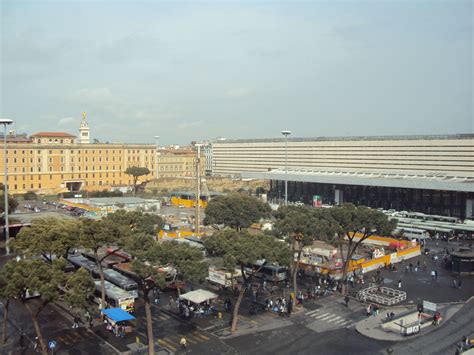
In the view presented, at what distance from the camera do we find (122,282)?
97.1 feet

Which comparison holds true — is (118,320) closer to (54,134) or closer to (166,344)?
(166,344)

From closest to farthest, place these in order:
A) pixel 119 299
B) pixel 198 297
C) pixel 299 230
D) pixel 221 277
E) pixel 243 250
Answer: pixel 243 250 → pixel 119 299 → pixel 198 297 → pixel 299 230 → pixel 221 277

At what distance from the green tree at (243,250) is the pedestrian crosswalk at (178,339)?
1847 millimetres

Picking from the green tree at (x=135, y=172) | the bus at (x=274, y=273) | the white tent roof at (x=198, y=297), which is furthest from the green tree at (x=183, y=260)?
the green tree at (x=135, y=172)

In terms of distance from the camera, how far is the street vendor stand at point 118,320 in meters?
24.3

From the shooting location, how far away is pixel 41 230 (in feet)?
95.1

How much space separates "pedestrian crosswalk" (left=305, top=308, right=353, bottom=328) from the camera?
25.6 metres

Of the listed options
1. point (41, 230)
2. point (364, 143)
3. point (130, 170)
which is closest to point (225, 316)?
point (41, 230)

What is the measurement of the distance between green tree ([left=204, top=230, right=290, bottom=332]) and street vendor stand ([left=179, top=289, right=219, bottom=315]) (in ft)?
9.52

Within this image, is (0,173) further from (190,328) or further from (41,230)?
(190,328)

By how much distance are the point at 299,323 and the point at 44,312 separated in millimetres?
15622

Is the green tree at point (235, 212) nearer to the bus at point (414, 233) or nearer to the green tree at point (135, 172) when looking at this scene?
the bus at point (414, 233)

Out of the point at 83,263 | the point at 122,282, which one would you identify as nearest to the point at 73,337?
the point at 122,282

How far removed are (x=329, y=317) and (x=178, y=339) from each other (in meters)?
9.03
